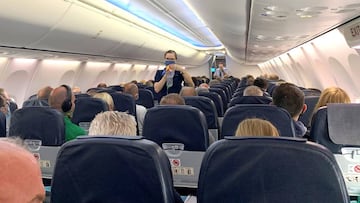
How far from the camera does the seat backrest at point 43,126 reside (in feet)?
13.8

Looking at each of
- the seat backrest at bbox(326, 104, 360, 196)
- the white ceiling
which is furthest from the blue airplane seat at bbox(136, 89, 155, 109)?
the seat backrest at bbox(326, 104, 360, 196)

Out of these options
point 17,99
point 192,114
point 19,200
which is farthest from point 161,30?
point 19,200

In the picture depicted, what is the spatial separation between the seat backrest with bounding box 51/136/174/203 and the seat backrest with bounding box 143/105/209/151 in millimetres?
1718

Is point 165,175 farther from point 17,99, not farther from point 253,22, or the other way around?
point 17,99

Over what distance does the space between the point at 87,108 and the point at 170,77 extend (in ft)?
9.05

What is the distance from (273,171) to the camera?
204cm

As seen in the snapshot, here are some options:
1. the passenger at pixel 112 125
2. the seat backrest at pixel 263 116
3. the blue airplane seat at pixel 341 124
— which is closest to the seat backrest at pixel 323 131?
the blue airplane seat at pixel 341 124

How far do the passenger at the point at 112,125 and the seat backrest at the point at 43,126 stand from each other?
114 cm

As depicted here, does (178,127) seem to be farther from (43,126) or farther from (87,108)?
(87,108)

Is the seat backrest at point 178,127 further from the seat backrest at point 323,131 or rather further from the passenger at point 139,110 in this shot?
the passenger at point 139,110

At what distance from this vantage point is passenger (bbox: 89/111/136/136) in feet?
10.2

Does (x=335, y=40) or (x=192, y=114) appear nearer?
(x=192, y=114)

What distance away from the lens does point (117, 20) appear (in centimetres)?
936

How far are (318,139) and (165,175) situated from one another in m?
1.96
